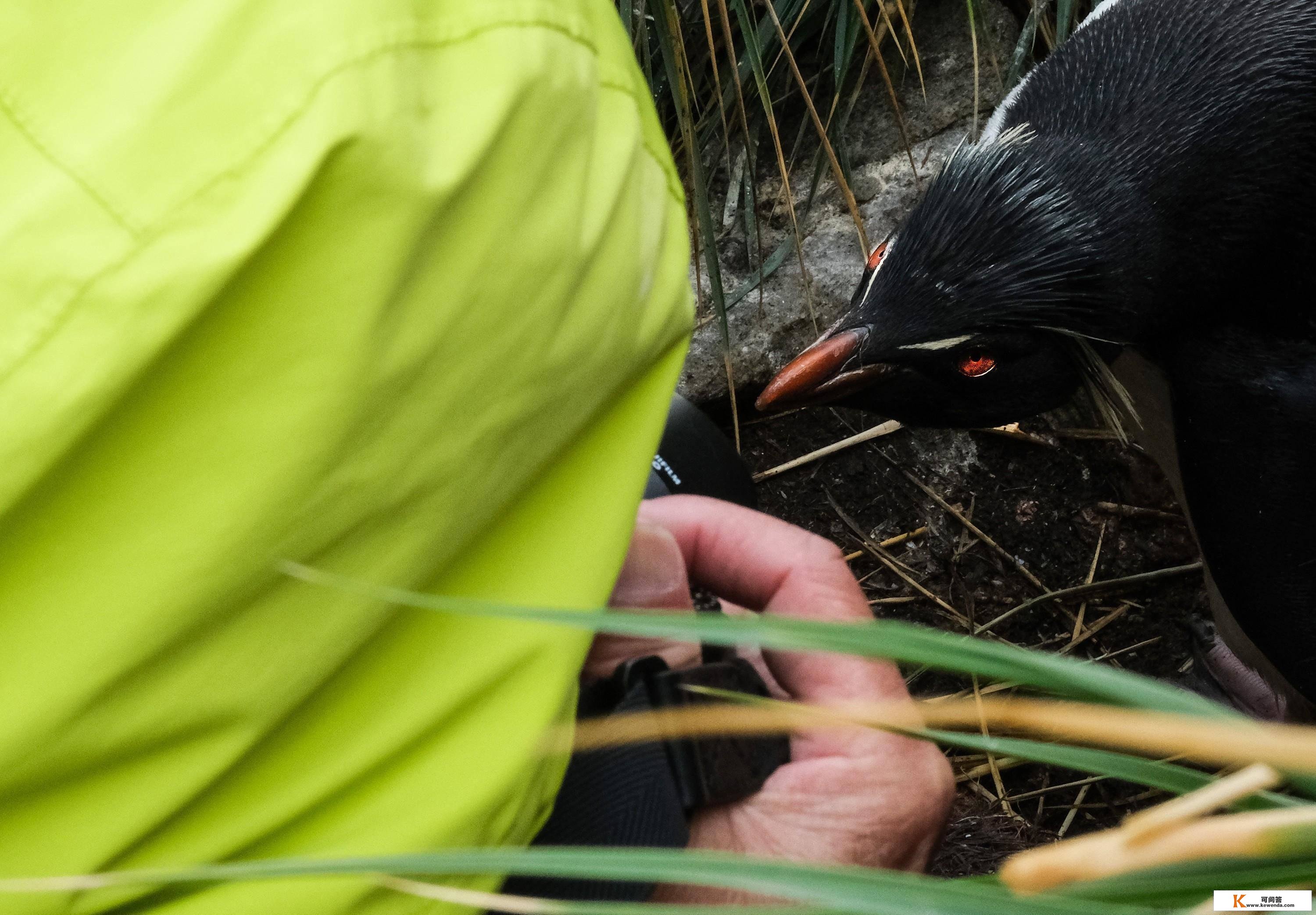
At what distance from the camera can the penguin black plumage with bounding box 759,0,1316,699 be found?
100 centimetres

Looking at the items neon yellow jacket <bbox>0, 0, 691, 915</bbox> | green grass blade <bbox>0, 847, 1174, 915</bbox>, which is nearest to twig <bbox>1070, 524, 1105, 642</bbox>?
neon yellow jacket <bbox>0, 0, 691, 915</bbox>

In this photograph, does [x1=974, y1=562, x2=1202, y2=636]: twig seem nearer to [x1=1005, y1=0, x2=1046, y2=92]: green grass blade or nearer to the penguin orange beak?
the penguin orange beak

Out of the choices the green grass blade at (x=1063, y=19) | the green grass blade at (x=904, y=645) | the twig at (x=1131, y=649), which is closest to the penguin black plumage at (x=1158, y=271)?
the green grass blade at (x=1063, y=19)

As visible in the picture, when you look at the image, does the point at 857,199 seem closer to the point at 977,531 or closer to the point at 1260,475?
the point at 977,531

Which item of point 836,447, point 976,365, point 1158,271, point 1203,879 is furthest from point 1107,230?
point 1203,879

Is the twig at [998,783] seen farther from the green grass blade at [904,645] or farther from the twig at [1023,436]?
the green grass blade at [904,645]

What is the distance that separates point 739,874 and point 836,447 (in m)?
1.31

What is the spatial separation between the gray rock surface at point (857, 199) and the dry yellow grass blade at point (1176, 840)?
3.95ft

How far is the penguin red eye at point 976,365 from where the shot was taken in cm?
104

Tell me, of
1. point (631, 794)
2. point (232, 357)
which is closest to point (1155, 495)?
point (631, 794)

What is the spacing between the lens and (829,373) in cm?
106

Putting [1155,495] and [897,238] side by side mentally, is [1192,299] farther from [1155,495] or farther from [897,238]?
[1155,495]

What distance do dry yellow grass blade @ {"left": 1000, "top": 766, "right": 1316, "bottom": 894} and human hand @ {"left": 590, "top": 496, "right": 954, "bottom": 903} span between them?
1.16 ft

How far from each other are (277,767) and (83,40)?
0.26 m
